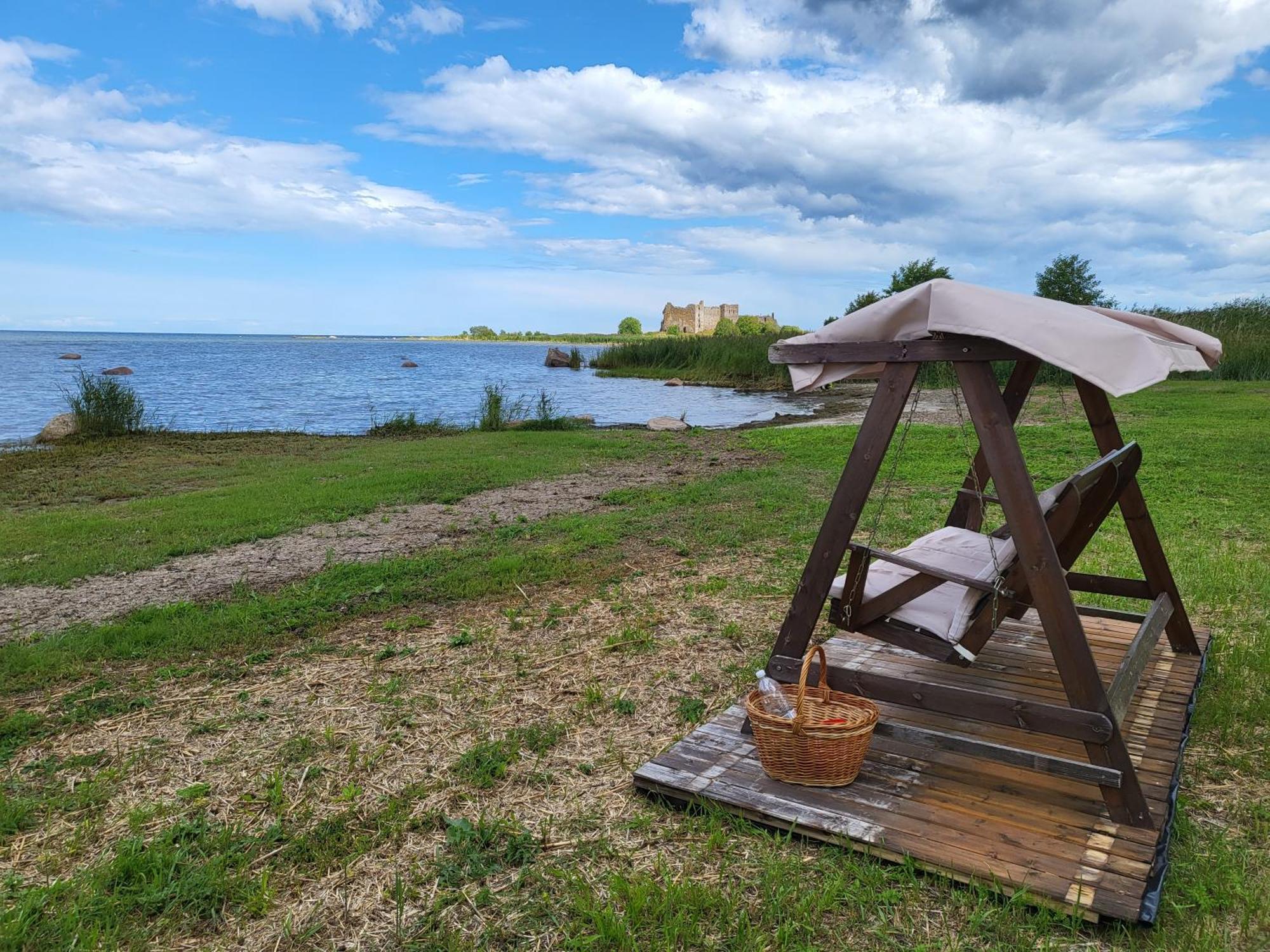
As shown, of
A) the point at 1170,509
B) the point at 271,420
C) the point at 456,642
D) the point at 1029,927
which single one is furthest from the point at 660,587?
the point at 271,420

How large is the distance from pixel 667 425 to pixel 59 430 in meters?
13.4

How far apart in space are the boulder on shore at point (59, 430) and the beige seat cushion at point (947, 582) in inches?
767

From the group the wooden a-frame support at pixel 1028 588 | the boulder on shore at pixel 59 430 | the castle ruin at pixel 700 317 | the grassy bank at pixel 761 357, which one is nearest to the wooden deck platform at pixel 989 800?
the wooden a-frame support at pixel 1028 588

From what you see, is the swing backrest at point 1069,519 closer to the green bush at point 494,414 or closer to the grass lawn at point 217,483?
Answer: the grass lawn at point 217,483

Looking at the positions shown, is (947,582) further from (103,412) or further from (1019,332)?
(103,412)

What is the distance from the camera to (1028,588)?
3652 mm

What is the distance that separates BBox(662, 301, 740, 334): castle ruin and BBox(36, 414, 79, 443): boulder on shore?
270 feet

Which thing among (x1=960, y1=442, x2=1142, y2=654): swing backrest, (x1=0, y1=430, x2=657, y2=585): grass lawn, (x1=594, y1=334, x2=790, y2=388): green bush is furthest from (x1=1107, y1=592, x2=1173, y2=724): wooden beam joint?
(x1=594, y1=334, x2=790, y2=388): green bush

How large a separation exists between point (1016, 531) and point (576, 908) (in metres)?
2.14

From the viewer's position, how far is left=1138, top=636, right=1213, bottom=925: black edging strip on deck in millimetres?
2746

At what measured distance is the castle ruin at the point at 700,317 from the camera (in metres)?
102

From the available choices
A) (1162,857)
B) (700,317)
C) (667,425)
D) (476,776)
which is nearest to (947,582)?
(1162,857)

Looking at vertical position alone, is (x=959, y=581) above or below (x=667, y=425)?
above

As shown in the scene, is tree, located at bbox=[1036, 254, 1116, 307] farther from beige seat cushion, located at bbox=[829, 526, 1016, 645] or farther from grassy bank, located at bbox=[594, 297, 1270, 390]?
beige seat cushion, located at bbox=[829, 526, 1016, 645]
